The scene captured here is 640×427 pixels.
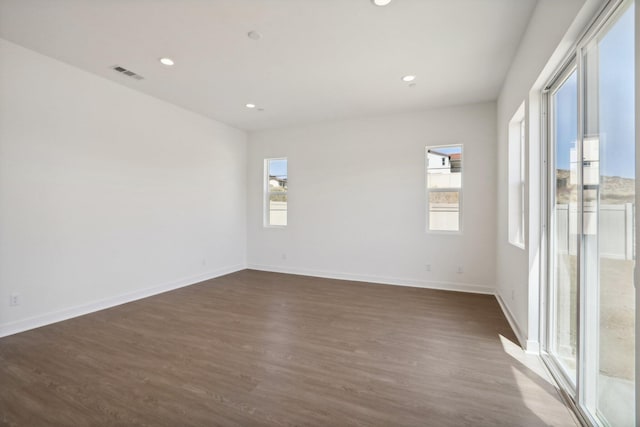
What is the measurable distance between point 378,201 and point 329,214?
3.08 ft

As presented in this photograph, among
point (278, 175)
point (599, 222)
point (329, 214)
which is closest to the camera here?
point (599, 222)

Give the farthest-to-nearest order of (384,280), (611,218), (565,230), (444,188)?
(384,280) → (444,188) → (565,230) → (611,218)

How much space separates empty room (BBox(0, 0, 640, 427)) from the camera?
1746 millimetres

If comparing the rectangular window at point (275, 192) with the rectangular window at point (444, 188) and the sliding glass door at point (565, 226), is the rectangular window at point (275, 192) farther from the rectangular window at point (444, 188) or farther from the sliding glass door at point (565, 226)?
the sliding glass door at point (565, 226)

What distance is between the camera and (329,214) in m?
5.42

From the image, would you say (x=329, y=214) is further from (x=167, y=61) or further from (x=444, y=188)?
(x=167, y=61)

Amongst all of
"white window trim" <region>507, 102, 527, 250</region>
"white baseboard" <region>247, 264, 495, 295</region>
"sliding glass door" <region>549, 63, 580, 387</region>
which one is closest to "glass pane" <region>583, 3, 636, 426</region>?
"sliding glass door" <region>549, 63, 580, 387</region>

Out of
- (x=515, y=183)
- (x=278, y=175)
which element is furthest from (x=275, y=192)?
(x=515, y=183)

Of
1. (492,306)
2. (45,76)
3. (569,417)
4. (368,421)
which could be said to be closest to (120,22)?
(45,76)

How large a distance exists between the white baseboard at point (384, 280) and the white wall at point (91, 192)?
1.35 meters

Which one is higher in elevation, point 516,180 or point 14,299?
point 516,180

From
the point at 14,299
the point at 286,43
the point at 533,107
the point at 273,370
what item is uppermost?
the point at 286,43

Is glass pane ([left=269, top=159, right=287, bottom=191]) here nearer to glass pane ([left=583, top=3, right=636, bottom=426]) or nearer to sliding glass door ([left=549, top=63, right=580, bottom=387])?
sliding glass door ([left=549, top=63, right=580, bottom=387])

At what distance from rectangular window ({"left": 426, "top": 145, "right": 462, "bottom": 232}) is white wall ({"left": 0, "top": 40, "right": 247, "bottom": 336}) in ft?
12.6
